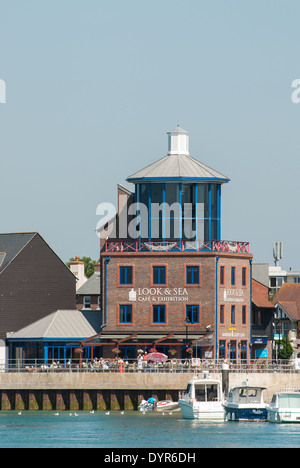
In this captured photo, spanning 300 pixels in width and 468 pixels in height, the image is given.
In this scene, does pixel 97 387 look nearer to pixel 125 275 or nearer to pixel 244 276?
pixel 125 275

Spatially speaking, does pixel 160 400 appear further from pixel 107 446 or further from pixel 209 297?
pixel 107 446

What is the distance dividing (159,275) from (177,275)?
1.39m

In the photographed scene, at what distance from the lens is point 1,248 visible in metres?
130

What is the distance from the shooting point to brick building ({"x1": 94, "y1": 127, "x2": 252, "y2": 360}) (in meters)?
120

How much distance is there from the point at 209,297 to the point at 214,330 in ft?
8.25

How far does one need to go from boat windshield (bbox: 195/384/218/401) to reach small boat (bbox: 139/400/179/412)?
6.54 meters

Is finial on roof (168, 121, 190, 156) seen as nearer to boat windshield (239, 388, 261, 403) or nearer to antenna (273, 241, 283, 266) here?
boat windshield (239, 388, 261, 403)

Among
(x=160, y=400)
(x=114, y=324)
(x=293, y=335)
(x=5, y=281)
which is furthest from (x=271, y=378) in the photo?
(x=293, y=335)

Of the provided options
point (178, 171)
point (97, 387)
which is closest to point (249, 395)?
point (97, 387)

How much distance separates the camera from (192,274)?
120m

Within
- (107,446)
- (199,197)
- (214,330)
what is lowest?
(107,446)

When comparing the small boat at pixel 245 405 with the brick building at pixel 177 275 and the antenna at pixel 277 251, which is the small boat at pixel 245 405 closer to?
the brick building at pixel 177 275

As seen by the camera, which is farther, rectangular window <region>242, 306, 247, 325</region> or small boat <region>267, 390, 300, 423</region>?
rectangular window <region>242, 306, 247, 325</region>

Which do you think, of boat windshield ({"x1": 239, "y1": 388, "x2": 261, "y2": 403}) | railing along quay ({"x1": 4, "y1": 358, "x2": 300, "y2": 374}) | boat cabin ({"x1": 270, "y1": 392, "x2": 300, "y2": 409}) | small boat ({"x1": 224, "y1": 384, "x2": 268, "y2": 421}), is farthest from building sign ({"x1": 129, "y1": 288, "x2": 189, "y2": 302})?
boat cabin ({"x1": 270, "y1": 392, "x2": 300, "y2": 409})
